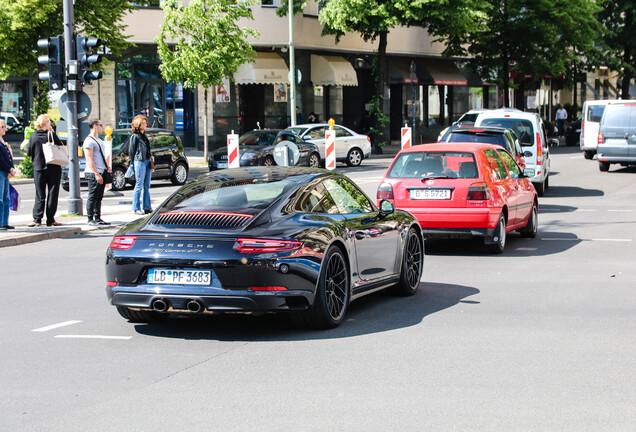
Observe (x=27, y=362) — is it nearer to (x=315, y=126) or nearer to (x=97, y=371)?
(x=97, y=371)

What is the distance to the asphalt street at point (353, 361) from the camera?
552 cm

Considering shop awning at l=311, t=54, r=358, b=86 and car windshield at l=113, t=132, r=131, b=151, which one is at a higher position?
shop awning at l=311, t=54, r=358, b=86

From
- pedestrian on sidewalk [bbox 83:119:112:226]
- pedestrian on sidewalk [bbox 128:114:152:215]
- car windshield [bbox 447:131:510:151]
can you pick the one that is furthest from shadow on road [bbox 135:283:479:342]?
pedestrian on sidewalk [bbox 128:114:152:215]

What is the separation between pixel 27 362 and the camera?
6988mm

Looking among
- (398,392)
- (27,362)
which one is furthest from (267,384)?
(27,362)

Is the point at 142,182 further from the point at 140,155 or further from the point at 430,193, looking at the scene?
the point at 430,193

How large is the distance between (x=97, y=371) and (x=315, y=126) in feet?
93.7

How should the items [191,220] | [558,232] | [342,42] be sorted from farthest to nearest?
1. [342,42]
2. [558,232]
3. [191,220]

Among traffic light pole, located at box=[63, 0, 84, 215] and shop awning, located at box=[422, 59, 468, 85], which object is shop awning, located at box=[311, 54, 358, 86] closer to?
shop awning, located at box=[422, 59, 468, 85]

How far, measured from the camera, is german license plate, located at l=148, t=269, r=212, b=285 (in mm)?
7488

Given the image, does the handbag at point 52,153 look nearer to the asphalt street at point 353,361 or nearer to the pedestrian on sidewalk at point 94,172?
the pedestrian on sidewalk at point 94,172

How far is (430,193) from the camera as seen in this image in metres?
13.2

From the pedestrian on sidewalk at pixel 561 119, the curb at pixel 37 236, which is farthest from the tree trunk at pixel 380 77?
the curb at pixel 37 236

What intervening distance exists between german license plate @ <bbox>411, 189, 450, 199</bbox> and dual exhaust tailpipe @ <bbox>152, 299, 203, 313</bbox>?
6190mm
